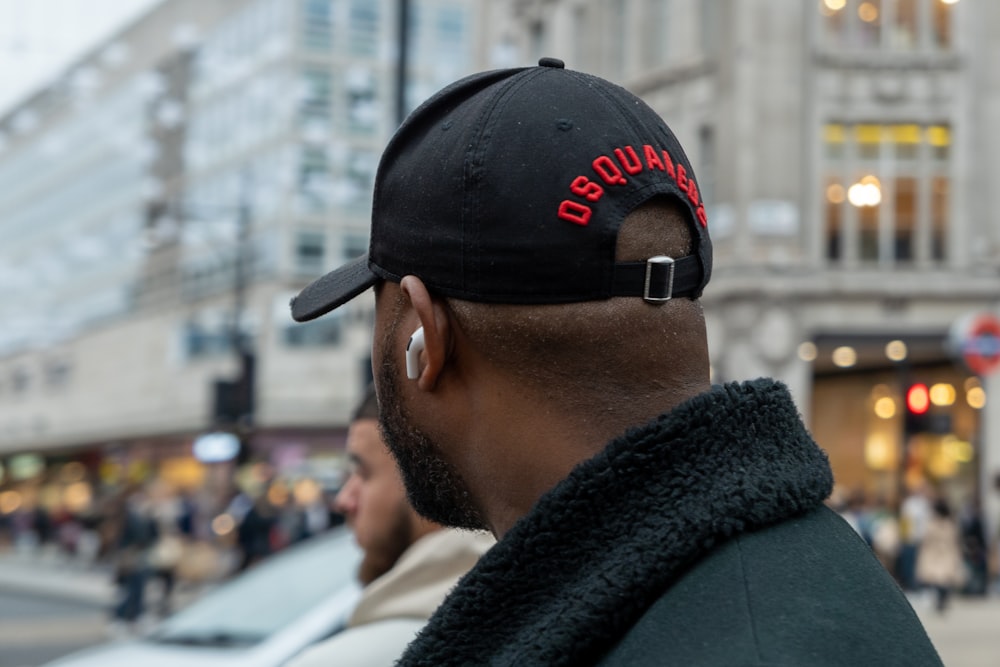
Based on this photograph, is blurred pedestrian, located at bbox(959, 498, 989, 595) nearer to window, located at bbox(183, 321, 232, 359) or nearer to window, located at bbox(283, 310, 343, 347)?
window, located at bbox(283, 310, 343, 347)

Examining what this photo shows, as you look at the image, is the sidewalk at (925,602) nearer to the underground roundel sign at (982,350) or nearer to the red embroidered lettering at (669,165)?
the underground roundel sign at (982,350)

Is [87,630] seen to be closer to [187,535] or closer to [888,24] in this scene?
[187,535]

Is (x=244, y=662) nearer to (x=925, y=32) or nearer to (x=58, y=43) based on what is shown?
(x=58, y=43)

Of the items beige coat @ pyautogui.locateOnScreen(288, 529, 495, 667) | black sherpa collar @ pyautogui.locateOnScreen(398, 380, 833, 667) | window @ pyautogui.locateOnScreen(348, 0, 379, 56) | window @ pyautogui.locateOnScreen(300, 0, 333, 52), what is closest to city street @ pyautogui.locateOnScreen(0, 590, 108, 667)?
beige coat @ pyautogui.locateOnScreen(288, 529, 495, 667)

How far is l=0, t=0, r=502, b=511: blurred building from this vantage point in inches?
1713

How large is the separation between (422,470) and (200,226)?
46327 millimetres

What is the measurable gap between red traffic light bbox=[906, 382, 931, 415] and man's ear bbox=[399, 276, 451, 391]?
25391mm

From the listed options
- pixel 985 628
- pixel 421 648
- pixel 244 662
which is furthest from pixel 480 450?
pixel 985 628

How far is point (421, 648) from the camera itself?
148cm

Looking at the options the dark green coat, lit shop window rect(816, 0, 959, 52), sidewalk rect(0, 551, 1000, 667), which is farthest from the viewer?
lit shop window rect(816, 0, 959, 52)

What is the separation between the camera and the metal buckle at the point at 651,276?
1.50 m

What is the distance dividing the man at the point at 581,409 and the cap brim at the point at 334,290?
36 millimetres

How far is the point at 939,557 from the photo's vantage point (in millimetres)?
19359

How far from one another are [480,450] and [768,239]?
26.1 metres
